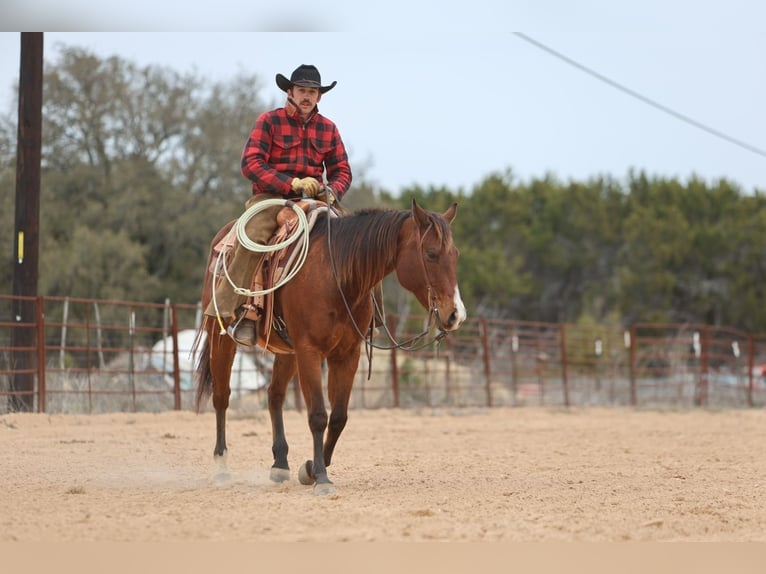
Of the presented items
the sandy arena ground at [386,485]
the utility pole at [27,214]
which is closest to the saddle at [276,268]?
the sandy arena ground at [386,485]

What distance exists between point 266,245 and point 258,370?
9237 millimetres

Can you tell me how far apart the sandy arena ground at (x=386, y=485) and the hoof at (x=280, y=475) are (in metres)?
0.07

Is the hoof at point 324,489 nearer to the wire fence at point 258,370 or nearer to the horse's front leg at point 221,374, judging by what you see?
the horse's front leg at point 221,374

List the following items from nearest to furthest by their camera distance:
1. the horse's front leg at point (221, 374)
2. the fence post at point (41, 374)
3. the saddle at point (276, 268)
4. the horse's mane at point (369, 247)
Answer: the horse's mane at point (369, 247) < the saddle at point (276, 268) < the horse's front leg at point (221, 374) < the fence post at point (41, 374)

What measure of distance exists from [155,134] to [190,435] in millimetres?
19467

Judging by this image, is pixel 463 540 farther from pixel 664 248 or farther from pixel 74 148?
pixel 664 248

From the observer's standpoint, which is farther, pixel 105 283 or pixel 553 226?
pixel 553 226

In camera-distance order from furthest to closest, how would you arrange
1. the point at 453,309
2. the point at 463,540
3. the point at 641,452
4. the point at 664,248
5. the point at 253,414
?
the point at 664,248 → the point at 253,414 → the point at 641,452 → the point at 453,309 → the point at 463,540

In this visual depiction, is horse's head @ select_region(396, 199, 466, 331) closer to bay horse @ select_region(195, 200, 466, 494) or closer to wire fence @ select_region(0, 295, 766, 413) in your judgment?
bay horse @ select_region(195, 200, 466, 494)

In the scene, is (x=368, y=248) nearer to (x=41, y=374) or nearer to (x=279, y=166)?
(x=279, y=166)

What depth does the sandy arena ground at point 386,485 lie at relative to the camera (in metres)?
4.91

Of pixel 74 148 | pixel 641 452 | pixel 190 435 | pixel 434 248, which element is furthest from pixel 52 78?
pixel 434 248

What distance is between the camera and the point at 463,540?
4.63m

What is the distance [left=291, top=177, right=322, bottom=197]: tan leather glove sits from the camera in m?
7.06
